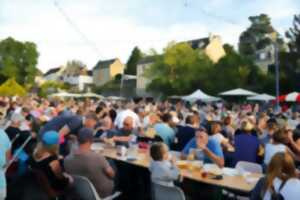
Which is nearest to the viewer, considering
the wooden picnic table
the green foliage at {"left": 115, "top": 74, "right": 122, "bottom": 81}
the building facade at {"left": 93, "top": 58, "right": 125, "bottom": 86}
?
the wooden picnic table

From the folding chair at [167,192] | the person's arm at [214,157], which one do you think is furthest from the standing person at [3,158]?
the person's arm at [214,157]

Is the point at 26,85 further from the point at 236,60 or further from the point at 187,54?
the point at 236,60

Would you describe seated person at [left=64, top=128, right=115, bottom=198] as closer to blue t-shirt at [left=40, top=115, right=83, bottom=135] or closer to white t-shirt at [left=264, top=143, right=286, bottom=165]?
blue t-shirt at [left=40, top=115, right=83, bottom=135]

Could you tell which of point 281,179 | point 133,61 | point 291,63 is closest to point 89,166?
point 281,179

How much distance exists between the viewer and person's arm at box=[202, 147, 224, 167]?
6.33 meters

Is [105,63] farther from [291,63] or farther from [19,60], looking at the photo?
[291,63]

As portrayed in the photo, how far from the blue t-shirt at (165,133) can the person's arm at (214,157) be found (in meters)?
2.77

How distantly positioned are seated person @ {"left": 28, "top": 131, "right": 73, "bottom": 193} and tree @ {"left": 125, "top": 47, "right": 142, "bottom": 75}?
8783 cm

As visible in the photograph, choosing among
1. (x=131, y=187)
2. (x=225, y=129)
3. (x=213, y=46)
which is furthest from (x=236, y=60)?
(x=131, y=187)

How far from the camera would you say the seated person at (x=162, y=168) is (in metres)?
5.30

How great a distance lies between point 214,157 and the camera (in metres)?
6.38

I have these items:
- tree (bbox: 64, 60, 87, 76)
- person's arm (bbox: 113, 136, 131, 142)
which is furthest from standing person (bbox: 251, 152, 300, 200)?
tree (bbox: 64, 60, 87, 76)

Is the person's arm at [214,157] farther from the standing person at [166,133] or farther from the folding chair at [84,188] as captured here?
the standing person at [166,133]

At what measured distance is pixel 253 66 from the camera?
47875 millimetres
